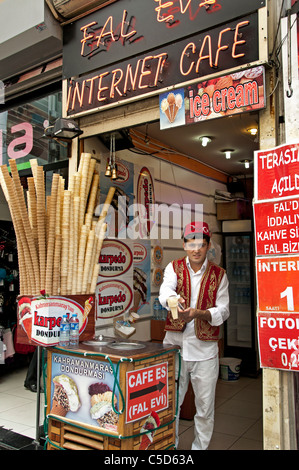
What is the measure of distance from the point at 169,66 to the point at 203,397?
9.56 ft

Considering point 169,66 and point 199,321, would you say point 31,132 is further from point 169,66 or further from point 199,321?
point 199,321

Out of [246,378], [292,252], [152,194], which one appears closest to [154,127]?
[152,194]

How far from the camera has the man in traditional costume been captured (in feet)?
11.0

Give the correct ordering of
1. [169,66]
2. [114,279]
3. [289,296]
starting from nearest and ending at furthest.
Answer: [289,296]
[169,66]
[114,279]

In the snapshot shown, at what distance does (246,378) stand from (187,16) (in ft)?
16.9

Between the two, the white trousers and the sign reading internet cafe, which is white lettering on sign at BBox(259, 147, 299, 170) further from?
the white trousers

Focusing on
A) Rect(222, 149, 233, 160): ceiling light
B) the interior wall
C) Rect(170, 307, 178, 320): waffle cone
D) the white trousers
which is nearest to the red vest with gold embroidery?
the white trousers

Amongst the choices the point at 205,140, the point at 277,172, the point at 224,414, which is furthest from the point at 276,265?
the point at 205,140

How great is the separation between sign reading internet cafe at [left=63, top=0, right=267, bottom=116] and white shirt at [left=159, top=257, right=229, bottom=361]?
173 cm

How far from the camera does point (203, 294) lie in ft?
11.6

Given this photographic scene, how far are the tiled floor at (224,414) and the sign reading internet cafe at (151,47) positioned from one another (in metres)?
3.44

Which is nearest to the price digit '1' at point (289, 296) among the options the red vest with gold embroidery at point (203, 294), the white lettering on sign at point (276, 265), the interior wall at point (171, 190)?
the white lettering on sign at point (276, 265)

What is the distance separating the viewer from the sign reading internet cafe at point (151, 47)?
3020 mm
